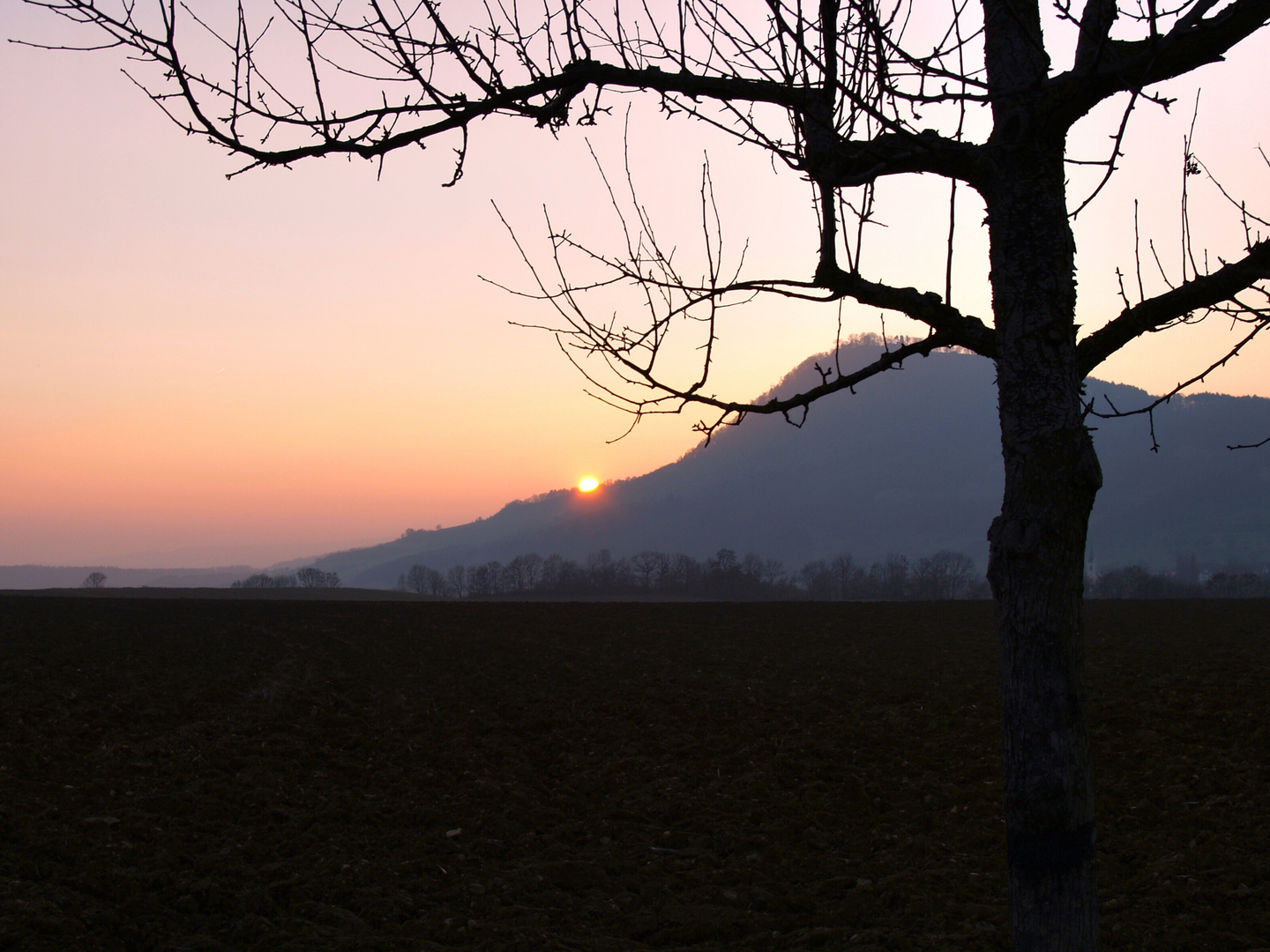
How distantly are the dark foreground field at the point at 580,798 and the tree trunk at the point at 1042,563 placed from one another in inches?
157

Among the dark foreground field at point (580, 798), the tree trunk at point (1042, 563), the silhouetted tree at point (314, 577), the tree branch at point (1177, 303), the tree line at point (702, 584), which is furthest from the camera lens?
the silhouetted tree at point (314, 577)

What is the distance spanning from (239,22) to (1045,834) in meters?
4.61

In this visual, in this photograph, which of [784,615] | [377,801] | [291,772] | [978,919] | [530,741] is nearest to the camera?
[978,919]

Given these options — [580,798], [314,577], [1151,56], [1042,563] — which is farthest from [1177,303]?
[314,577]

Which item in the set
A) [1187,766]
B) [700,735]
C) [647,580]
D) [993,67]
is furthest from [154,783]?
[647,580]

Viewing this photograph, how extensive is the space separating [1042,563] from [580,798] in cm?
862

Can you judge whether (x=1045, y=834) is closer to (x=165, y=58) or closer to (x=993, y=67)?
(x=993, y=67)

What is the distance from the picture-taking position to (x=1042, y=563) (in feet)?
9.12

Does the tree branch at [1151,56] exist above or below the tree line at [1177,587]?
above

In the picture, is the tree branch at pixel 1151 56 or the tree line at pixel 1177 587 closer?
the tree branch at pixel 1151 56

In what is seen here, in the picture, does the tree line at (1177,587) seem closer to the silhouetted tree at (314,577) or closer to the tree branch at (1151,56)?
the tree branch at (1151,56)

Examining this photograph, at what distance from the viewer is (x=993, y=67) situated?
306 cm

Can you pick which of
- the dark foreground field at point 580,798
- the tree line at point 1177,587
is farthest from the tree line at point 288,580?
the tree line at point 1177,587

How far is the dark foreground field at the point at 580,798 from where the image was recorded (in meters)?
6.61
